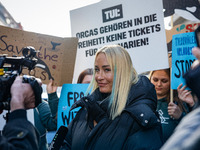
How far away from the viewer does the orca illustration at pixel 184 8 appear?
2.77 metres

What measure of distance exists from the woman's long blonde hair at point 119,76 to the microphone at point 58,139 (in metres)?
0.38

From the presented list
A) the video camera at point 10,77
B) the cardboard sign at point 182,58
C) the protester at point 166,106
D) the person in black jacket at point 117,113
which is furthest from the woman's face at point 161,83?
the video camera at point 10,77

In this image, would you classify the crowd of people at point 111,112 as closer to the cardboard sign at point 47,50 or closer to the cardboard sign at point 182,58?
the cardboard sign at point 182,58

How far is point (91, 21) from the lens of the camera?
3.21 meters

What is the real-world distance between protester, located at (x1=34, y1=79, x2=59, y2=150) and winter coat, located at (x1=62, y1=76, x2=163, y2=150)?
631mm

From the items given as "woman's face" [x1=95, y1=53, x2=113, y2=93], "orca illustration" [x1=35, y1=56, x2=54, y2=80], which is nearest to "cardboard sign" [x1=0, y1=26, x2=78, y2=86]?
"orca illustration" [x1=35, y1=56, x2=54, y2=80]

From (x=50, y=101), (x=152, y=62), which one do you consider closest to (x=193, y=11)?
(x=152, y=62)

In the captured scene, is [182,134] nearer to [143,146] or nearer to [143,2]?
[143,146]

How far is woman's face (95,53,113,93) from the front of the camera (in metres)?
2.09

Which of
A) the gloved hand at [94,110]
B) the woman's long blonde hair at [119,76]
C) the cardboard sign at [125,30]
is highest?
the cardboard sign at [125,30]

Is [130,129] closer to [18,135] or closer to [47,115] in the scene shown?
[18,135]

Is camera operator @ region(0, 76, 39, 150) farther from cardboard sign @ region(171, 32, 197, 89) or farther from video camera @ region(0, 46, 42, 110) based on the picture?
cardboard sign @ region(171, 32, 197, 89)

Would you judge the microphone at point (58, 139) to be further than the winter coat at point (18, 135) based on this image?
Yes

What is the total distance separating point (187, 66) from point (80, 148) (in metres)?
1.36
